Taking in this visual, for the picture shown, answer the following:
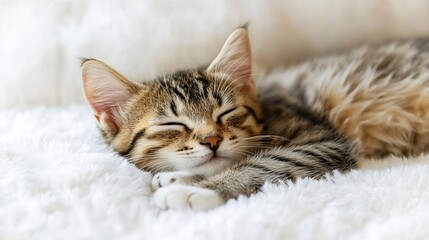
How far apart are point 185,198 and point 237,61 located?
50cm

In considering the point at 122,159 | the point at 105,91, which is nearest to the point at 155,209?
the point at 122,159

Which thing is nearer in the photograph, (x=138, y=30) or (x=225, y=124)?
(x=225, y=124)

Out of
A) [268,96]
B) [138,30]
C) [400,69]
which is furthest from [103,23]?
[400,69]

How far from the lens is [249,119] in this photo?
4.12 ft

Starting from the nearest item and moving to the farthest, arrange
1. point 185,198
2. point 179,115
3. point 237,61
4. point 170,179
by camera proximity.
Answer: point 185,198 → point 170,179 → point 179,115 → point 237,61

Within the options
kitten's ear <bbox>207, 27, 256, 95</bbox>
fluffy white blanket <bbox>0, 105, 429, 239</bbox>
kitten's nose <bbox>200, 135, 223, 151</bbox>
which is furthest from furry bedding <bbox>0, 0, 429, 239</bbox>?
kitten's ear <bbox>207, 27, 256, 95</bbox>

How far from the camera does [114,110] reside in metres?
1.24

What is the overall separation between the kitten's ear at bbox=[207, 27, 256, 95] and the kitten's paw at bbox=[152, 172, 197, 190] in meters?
0.34

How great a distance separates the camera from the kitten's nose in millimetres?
1103

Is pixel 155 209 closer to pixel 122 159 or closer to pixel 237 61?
pixel 122 159

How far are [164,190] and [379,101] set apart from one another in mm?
808

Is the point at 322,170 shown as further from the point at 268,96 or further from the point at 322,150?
the point at 268,96

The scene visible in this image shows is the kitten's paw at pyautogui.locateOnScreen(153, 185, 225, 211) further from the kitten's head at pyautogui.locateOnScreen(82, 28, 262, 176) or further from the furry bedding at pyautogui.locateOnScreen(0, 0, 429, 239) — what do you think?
the kitten's head at pyautogui.locateOnScreen(82, 28, 262, 176)

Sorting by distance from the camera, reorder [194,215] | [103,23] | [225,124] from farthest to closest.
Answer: [103,23], [225,124], [194,215]
